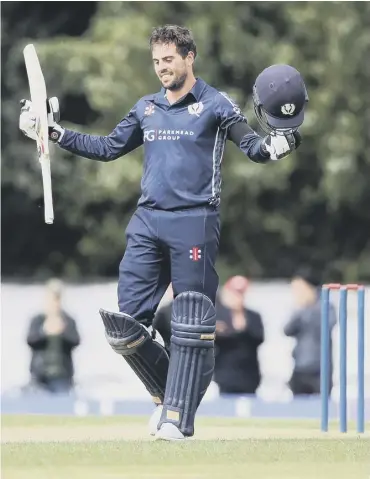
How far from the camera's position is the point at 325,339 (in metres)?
Answer: 9.49

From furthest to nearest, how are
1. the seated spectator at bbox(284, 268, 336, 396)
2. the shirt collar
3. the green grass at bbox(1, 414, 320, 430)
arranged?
the seated spectator at bbox(284, 268, 336, 396) → the green grass at bbox(1, 414, 320, 430) → the shirt collar

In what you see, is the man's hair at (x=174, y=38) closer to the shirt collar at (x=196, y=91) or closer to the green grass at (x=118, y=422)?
the shirt collar at (x=196, y=91)

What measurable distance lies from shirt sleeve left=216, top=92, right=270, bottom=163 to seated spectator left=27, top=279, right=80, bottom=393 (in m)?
6.62

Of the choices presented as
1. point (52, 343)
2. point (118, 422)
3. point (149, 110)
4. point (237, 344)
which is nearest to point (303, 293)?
point (237, 344)

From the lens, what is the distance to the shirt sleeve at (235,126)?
8.38m

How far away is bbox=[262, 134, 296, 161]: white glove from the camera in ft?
26.9

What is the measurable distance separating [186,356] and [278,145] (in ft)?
4.03

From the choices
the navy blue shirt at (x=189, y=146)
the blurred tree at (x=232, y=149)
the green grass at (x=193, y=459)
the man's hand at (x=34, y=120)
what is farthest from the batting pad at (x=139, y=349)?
the blurred tree at (x=232, y=149)

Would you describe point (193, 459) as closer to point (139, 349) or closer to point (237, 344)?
point (139, 349)

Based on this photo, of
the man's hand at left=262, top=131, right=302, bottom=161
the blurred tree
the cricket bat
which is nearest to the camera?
the man's hand at left=262, top=131, right=302, bottom=161

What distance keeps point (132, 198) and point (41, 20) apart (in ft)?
10.5

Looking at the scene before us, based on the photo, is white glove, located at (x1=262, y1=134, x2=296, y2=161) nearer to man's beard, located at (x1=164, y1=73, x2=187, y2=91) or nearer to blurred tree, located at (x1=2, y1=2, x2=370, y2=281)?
man's beard, located at (x1=164, y1=73, x2=187, y2=91)

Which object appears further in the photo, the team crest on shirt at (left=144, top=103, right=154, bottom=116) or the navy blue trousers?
the team crest on shirt at (left=144, top=103, right=154, bottom=116)

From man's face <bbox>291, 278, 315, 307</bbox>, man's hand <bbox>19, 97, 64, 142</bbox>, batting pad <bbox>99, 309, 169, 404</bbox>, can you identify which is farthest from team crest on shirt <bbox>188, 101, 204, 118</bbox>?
man's face <bbox>291, 278, 315, 307</bbox>
